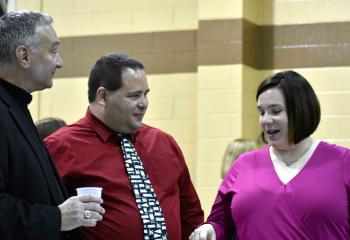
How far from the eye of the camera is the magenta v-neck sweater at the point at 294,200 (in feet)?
9.70

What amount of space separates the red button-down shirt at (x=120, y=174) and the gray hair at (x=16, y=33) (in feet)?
2.31

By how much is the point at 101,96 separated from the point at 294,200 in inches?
39.0

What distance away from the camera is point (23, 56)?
2.62 metres

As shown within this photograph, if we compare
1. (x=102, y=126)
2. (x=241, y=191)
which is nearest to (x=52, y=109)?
(x=102, y=126)

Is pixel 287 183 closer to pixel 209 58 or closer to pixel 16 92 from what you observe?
pixel 16 92

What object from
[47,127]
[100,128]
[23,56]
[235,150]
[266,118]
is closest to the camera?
[23,56]

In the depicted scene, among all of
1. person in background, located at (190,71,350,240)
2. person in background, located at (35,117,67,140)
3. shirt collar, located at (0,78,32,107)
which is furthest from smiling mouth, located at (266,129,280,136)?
person in background, located at (35,117,67,140)

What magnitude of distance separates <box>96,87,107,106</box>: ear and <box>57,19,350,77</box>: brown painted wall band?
2.29m

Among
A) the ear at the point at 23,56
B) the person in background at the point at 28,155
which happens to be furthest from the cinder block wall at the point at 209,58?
the ear at the point at 23,56

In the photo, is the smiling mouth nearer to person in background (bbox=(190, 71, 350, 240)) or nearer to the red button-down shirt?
person in background (bbox=(190, 71, 350, 240))

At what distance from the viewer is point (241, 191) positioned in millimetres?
3150

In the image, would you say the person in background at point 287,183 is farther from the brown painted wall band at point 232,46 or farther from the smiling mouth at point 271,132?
the brown painted wall band at point 232,46

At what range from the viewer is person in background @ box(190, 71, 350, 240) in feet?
9.74

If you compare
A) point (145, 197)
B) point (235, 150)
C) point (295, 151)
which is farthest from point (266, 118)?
point (235, 150)
